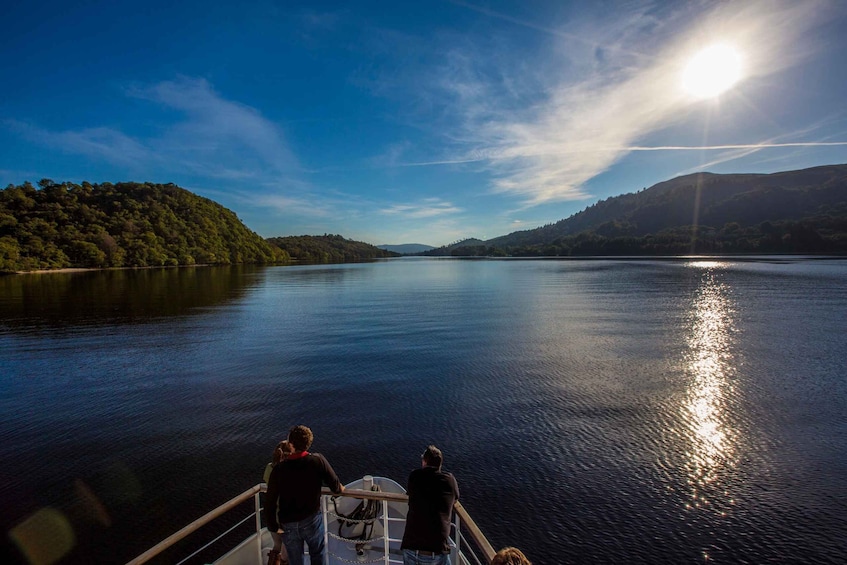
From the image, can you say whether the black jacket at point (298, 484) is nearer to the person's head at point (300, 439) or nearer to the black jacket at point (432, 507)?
the person's head at point (300, 439)

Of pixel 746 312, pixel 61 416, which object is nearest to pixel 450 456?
pixel 61 416

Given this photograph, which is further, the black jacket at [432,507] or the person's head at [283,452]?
the person's head at [283,452]

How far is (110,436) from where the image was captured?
15336mm

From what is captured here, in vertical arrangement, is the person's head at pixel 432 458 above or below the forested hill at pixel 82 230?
below

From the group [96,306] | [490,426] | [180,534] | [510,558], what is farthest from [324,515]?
[96,306]

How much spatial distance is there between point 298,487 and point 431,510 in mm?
1929

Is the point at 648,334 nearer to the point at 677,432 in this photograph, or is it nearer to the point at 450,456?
the point at 677,432

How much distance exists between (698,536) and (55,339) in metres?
43.7

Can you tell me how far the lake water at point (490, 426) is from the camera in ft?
34.3

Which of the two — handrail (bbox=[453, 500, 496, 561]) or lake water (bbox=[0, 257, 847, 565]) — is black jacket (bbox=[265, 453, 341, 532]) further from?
lake water (bbox=[0, 257, 847, 565])

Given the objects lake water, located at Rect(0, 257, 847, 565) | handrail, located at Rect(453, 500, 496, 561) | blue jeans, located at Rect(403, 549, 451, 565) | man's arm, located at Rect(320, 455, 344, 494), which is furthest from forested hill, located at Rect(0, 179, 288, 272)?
handrail, located at Rect(453, 500, 496, 561)

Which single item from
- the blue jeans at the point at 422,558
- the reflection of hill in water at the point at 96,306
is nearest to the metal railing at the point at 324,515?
the blue jeans at the point at 422,558

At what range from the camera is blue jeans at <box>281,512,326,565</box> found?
590 centimetres

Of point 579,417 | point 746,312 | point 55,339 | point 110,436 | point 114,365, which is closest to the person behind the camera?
point 110,436
